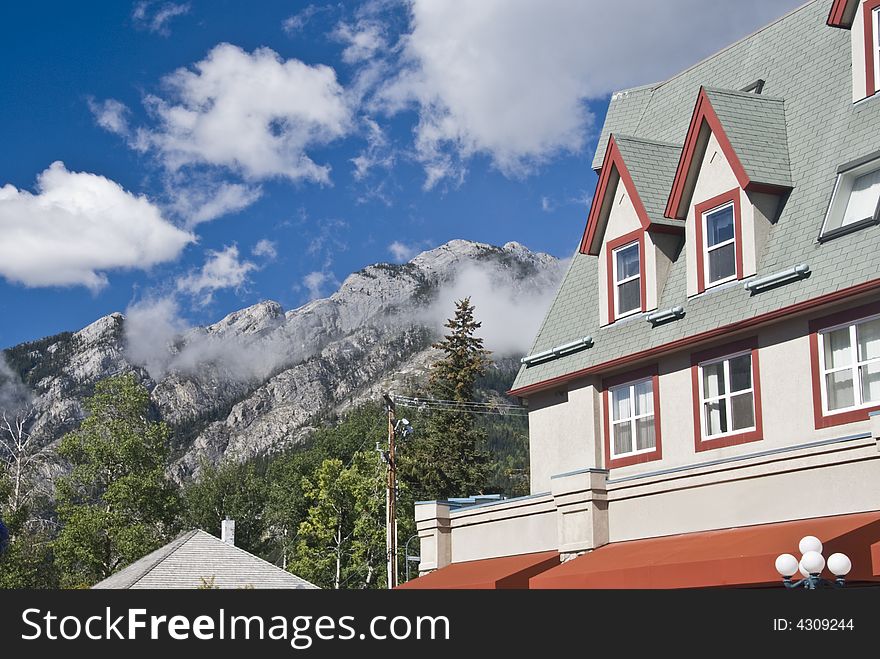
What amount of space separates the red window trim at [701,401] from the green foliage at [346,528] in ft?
200

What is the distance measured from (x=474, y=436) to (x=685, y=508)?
179ft

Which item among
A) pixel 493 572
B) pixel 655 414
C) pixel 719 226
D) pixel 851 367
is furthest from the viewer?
pixel 493 572

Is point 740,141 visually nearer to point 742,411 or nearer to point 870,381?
point 742,411

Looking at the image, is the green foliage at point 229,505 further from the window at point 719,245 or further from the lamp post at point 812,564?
the lamp post at point 812,564

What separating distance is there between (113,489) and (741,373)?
5226 centimetres

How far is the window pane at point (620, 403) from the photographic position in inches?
1043

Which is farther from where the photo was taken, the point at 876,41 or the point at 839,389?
the point at 876,41

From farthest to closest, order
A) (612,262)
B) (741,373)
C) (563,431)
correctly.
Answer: (563,431)
(612,262)
(741,373)

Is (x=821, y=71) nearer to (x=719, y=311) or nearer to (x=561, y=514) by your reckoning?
(x=719, y=311)

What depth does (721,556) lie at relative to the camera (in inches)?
776

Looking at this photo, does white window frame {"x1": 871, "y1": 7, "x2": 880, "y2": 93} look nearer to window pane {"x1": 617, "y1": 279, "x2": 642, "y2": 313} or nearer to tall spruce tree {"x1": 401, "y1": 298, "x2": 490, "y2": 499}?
window pane {"x1": 617, "y1": 279, "x2": 642, "y2": 313}

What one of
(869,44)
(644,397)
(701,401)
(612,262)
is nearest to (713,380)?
(701,401)

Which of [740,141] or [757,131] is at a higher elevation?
[757,131]

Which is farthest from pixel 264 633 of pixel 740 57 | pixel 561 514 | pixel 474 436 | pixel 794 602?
pixel 474 436
